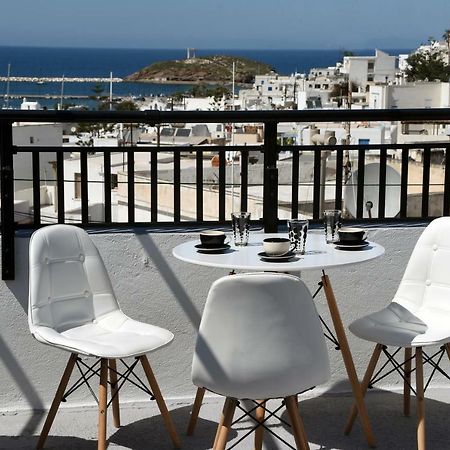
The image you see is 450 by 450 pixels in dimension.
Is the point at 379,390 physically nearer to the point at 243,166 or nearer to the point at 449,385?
the point at 449,385

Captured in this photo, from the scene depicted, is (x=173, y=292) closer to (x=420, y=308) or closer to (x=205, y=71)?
→ (x=420, y=308)

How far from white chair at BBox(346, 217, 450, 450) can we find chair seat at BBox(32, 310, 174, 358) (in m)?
0.77

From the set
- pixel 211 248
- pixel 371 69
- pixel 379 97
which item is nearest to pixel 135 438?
pixel 211 248

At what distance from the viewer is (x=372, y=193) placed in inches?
189

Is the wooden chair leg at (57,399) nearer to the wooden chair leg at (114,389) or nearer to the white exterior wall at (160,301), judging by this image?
the wooden chair leg at (114,389)


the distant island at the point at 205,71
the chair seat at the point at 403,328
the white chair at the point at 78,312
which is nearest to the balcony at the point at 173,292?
the white chair at the point at 78,312

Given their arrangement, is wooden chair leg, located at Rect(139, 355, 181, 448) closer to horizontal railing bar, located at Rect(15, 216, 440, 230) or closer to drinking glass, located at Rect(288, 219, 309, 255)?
drinking glass, located at Rect(288, 219, 309, 255)

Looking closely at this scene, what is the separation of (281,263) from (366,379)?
73 centimetres

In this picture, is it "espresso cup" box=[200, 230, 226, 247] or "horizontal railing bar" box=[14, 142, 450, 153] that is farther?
"horizontal railing bar" box=[14, 142, 450, 153]

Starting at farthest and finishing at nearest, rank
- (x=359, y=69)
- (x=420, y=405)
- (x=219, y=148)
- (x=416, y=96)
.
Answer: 1. (x=359, y=69)
2. (x=416, y=96)
3. (x=219, y=148)
4. (x=420, y=405)

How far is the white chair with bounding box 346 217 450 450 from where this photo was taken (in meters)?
3.38

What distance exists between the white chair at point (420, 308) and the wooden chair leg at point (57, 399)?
3.42 ft

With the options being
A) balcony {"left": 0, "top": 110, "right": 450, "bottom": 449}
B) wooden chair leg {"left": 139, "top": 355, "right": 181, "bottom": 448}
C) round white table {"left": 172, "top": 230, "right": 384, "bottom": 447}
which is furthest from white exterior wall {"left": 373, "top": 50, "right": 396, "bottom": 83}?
wooden chair leg {"left": 139, "top": 355, "right": 181, "bottom": 448}

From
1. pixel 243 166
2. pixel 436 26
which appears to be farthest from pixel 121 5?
pixel 243 166
